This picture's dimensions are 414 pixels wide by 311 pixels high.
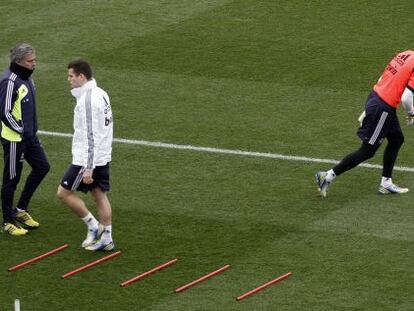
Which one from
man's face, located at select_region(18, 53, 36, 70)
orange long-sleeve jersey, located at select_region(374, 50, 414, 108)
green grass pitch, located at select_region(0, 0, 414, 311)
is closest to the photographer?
green grass pitch, located at select_region(0, 0, 414, 311)

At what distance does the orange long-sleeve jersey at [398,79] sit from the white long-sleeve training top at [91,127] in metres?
3.87

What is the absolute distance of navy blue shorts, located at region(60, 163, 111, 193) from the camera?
50.6ft

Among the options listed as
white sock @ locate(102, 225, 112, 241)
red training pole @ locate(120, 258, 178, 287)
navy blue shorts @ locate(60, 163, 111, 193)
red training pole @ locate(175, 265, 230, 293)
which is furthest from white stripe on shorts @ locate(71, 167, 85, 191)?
red training pole @ locate(175, 265, 230, 293)

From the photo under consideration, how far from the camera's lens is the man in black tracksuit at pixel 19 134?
15945mm

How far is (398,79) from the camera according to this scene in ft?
56.5

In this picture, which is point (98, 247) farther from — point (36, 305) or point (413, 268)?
point (413, 268)

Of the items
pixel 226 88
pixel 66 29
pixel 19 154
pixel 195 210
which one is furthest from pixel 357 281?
pixel 66 29

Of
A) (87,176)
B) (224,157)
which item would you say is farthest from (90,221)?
(224,157)

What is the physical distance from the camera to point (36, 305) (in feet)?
46.6

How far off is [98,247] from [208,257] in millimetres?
1273

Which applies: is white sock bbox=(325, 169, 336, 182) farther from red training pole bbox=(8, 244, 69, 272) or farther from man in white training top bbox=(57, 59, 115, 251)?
red training pole bbox=(8, 244, 69, 272)

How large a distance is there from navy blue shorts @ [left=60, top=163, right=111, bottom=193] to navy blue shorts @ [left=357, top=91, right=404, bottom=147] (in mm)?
3635

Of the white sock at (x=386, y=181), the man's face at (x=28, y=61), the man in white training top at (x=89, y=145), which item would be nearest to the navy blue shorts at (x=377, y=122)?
the white sock at (x=386, y=181)

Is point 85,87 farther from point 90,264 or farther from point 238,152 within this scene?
point 238,152
